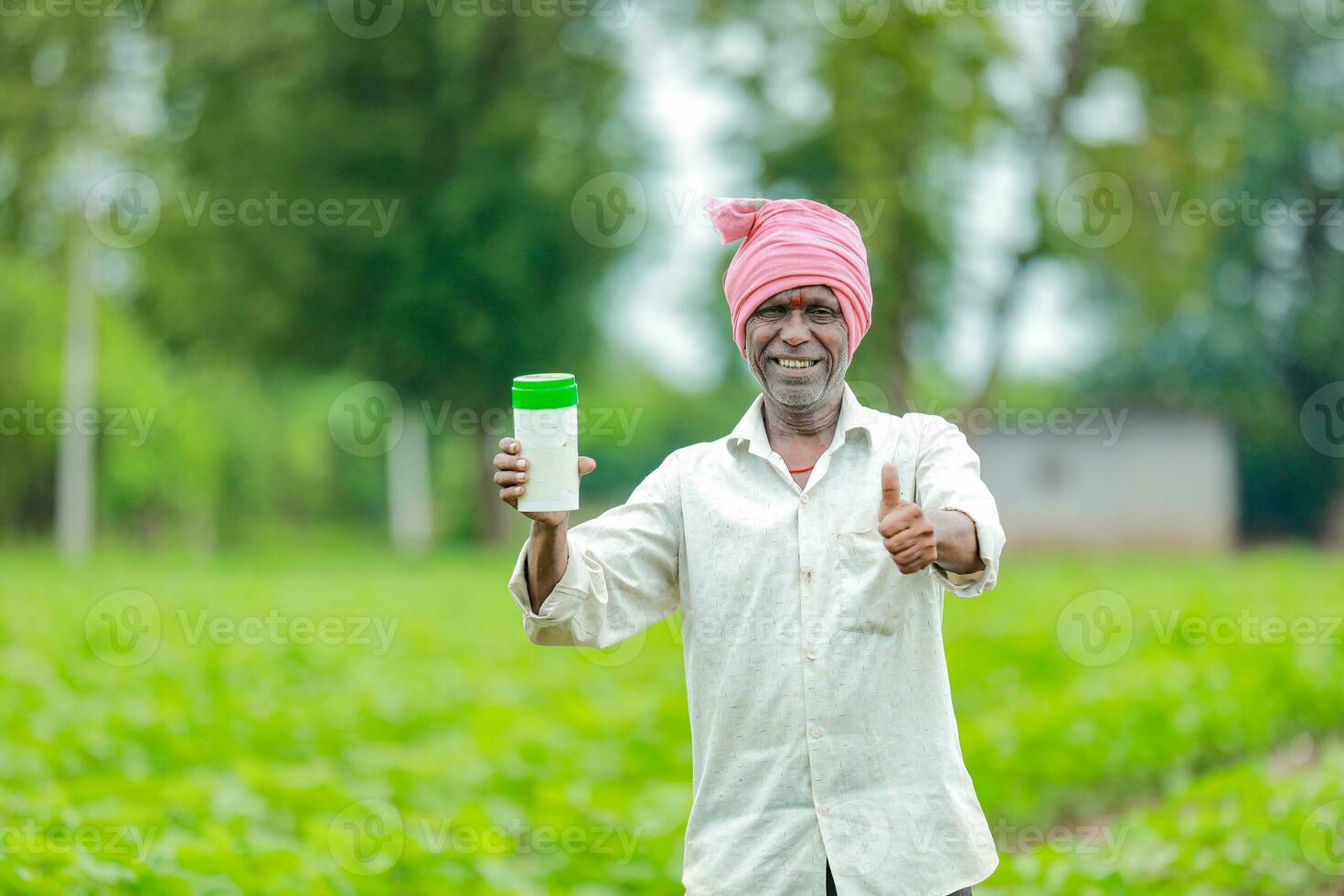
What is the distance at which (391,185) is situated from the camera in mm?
23250

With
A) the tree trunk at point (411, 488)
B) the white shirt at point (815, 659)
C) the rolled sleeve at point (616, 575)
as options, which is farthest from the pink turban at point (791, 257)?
the tree trunk at point (411, 488)

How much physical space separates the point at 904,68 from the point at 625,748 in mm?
14896

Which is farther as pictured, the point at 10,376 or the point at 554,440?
the point at 10,376

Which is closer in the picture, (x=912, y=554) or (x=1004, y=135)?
(x=912, y=554)

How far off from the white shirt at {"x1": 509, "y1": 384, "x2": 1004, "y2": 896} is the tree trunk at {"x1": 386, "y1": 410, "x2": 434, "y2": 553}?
2922cm

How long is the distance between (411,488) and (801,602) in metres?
37.1

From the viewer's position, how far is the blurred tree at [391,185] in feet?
74.6

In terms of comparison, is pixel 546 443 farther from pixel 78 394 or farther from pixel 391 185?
pixel 78 394

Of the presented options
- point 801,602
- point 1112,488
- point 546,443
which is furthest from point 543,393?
point 1112,488

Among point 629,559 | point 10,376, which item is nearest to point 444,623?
point 629,559

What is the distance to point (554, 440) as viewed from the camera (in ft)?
8.05

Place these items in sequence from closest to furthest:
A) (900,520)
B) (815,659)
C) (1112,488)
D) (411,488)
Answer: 1. (900,520)
2. (815,659)
3. (1112,488)
4. (411,488)

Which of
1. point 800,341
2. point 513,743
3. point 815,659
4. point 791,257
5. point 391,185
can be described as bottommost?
point 513,743

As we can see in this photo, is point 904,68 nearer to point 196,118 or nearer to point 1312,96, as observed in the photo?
point 196,118
